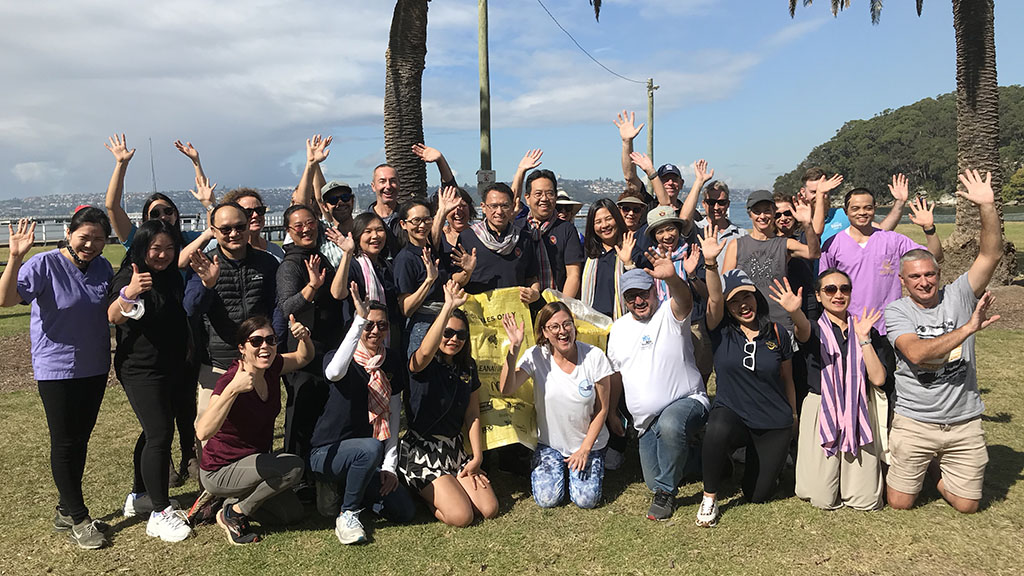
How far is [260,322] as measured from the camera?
14.2ft

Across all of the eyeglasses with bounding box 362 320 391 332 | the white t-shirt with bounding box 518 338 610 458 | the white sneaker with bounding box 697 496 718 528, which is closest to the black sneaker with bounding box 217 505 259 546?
the eyeglasses with bounding box 362 320 391 332

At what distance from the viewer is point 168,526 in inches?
178

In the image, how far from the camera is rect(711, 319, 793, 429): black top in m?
4.85

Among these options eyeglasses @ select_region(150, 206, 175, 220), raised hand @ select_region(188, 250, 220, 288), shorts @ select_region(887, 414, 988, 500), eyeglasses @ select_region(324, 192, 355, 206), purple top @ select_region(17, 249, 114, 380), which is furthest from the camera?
eyeglasses @ select_region(324, 192, 355, 206)

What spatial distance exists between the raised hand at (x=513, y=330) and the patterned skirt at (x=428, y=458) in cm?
84

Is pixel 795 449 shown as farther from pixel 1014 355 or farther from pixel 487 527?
pixel 1014 355

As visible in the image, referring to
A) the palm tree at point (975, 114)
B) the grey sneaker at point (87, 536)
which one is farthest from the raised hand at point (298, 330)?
the palm tree at point (975, 114)

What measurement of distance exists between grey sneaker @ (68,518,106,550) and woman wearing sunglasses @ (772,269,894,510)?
471 cm

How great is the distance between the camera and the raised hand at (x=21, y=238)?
4.00 metres

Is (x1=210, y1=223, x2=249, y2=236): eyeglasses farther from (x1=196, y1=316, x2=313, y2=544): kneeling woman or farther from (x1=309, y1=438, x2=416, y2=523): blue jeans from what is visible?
(x1=309, y1=438, x2=416, y2=523): blue jeans

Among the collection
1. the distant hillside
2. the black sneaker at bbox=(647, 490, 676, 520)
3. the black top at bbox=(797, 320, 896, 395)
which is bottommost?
the black sneaker at bbox=(647, 490, 676, 520)

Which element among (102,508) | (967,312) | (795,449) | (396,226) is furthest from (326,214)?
(967,312)

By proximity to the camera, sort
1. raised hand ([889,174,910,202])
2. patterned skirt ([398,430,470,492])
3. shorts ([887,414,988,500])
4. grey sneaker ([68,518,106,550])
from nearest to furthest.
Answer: grey sneaker ([68,518,106,550]), shorts ([887,414,988,500]), patterned skirt ([398,430,470,492]), raised hand ([889,174,910,202])

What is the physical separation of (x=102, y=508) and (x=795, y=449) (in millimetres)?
5319
